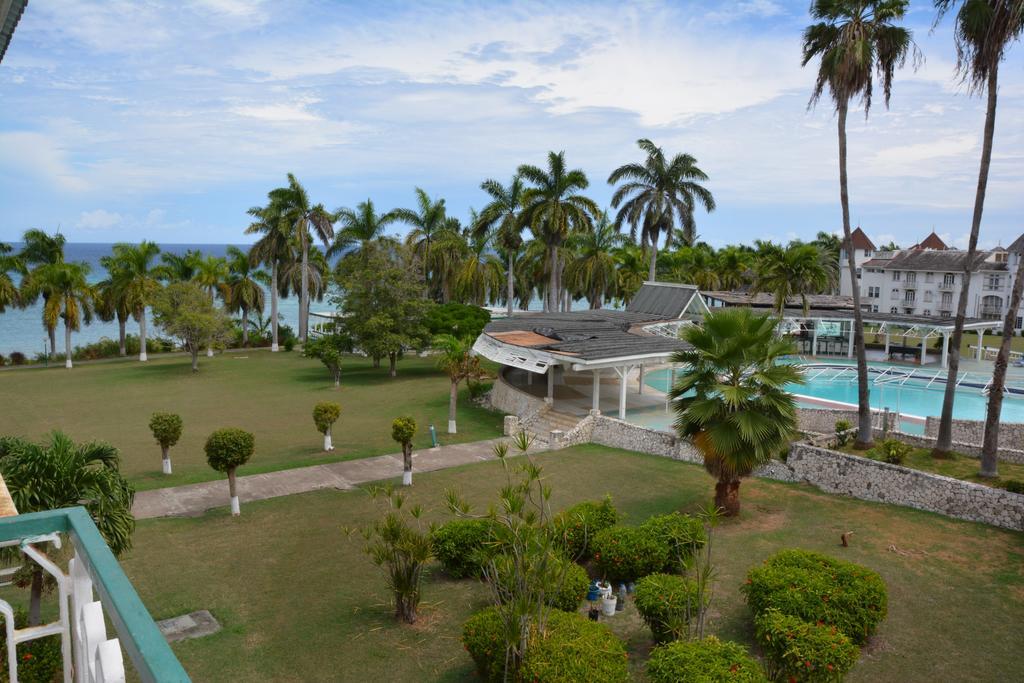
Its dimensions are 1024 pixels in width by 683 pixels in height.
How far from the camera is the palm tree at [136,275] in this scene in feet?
146

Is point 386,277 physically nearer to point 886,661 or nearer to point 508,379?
point 508,379

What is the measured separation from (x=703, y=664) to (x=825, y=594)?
3784 mm

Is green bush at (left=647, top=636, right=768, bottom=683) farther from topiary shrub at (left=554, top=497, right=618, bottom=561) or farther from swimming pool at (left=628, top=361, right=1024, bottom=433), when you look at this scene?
swimming pool at (left=628, top=361, right=1024, bottom=433)

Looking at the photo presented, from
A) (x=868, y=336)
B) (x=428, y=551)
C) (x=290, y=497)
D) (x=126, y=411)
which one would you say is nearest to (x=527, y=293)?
(x=868, y=336)

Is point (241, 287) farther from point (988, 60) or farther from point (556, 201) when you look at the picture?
point (988, 60)

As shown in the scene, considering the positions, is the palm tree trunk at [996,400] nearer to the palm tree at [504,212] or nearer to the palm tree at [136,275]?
the palm tree at [504,212]

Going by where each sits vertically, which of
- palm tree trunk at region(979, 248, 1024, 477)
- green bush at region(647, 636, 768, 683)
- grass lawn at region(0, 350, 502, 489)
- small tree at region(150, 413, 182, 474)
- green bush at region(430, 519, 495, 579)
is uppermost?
palm tree trunk at region(979, 248, 1024, 477)

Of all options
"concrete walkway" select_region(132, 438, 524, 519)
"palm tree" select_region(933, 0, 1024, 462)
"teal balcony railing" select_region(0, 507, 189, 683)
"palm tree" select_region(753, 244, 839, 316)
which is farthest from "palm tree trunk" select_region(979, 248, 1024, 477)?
"palm tree" select_region(753, 244, 839, 316)

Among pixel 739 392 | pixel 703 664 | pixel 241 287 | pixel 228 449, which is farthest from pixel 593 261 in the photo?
pixel 703 664

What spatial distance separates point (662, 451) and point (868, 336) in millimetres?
38103

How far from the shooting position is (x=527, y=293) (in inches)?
2825

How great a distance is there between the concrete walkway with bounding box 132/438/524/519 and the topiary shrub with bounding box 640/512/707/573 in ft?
28.6

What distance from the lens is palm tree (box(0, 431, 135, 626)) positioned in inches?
385

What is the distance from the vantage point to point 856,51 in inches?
846
